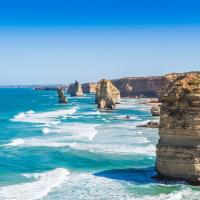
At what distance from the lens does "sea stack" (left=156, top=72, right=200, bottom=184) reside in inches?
1057

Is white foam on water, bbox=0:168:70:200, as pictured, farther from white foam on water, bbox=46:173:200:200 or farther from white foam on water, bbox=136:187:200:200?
white foam on water, bbox=136:187:200:200

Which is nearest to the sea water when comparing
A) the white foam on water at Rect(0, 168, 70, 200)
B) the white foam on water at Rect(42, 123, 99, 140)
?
the white foam on water at Rect(0, 168, 70, 200)

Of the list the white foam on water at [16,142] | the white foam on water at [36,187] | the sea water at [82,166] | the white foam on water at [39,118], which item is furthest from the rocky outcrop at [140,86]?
the white foam on water at [36,187]

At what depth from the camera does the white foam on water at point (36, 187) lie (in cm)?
2583

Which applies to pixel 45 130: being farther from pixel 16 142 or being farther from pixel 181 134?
pixel 181 134

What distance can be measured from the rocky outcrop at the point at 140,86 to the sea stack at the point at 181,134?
A: 423 ft

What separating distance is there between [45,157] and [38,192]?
11085mm

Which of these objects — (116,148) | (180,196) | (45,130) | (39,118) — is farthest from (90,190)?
(39,118)

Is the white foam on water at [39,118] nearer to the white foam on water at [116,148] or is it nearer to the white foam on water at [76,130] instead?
the white foam on water at [76,130]

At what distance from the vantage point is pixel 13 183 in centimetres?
2905

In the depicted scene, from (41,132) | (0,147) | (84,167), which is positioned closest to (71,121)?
(41,132)

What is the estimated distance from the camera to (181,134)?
2750 cm

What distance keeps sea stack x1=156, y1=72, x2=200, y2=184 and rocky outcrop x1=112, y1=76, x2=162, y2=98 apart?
128916 mm

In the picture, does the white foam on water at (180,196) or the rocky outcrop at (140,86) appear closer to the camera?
the white foam on water at (180,196)
